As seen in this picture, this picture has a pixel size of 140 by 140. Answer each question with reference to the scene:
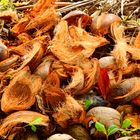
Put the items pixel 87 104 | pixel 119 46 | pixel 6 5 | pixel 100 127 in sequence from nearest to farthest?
pixel 100 127 < pixel 87 104 < pixel 119 46 < pixel 6 5

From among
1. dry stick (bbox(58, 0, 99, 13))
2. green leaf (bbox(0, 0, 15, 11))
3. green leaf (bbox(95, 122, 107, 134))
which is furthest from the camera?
green leaf (bbox(0, 0, 15, 11))

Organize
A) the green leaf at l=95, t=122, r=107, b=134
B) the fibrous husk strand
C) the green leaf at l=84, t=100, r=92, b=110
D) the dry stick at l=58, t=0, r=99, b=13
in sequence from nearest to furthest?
the green leaf at l=95, t=122, r=107, b=134 → the green leaf at l=84, t=100, r=92, b=110 → the fibrous husk strand → the dry stick at l=58, t=0, r=99, b=13

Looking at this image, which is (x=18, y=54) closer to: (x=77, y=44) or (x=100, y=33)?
(x=77, y=44)

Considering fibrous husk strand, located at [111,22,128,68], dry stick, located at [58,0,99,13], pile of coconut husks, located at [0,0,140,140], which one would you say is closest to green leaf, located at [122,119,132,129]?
pile of coconut husks, located at [0,0,140,140]

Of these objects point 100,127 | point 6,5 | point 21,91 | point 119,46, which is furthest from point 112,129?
point 6,5

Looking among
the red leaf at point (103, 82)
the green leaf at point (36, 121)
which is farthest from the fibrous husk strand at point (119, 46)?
the green leaf at point (36, 121)

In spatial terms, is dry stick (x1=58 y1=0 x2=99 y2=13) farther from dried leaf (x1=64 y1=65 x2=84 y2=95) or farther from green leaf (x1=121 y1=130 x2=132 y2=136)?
green leaf (x1=121 y1=130 x2=132 y2=136)

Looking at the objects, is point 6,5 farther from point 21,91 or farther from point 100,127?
point 100,127
